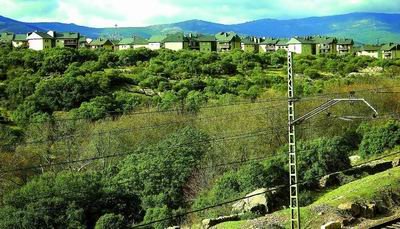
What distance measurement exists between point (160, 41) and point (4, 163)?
66077 millimetres

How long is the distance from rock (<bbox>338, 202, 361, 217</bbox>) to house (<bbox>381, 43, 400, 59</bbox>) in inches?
2920

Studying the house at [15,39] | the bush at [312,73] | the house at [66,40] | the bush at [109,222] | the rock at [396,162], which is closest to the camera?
the bush at [109,222]

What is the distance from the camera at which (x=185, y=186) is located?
840 inches

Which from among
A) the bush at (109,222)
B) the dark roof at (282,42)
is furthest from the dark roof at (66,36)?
the bush at (109,222)

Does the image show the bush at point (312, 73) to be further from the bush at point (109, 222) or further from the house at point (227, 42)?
the bush at point (109, 222)

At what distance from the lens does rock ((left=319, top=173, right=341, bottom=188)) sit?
20.7 metres

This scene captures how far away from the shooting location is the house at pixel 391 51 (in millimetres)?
84625

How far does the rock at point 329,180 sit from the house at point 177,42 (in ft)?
218

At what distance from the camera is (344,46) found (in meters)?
96.3

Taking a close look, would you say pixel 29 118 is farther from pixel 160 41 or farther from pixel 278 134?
pixel 160 41

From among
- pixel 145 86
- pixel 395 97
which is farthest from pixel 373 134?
pixel 145 86

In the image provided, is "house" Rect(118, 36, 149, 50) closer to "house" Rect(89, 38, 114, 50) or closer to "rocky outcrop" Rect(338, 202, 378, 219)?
"house" Rect(89, 38, 114, 50)

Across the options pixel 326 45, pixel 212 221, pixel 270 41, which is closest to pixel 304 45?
pixel 326 45

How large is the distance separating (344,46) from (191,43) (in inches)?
1123
